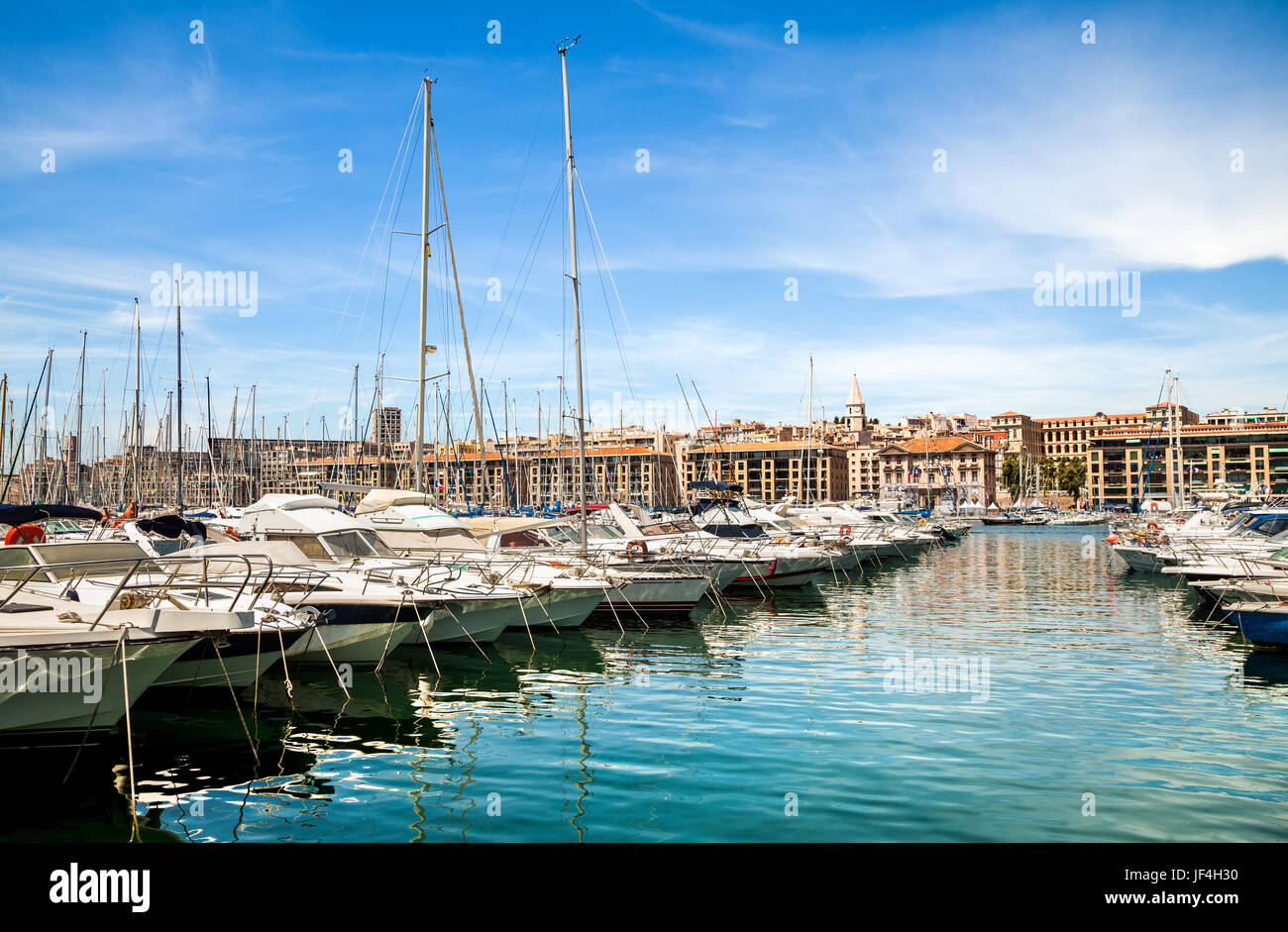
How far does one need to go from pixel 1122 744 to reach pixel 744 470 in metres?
179

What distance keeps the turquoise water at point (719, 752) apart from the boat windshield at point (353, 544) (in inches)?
107

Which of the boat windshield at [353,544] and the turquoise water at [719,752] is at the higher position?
the boat windshield at [353,544]

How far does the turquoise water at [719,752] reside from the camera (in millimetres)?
8578

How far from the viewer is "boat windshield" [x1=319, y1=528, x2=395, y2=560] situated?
18906 millimetres

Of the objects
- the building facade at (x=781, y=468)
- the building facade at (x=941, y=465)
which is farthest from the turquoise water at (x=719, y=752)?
the building facade at (x=781, y=468)

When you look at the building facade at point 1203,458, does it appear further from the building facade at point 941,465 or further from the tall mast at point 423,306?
the tall mast at point 423,306

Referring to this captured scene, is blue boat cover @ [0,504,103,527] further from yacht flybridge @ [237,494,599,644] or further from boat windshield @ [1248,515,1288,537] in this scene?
boat windshield @ [1248,515,1288,537]

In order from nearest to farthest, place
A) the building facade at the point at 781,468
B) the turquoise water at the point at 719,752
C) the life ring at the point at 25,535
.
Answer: the turquoise water at the point at 719,752
the life ring at the point at 25,535
the building facade at the point at 781,468

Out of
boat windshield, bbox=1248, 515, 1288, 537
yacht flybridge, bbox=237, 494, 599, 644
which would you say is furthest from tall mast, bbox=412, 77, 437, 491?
boat windshield, bbox=1248, 515, 1288, 537
